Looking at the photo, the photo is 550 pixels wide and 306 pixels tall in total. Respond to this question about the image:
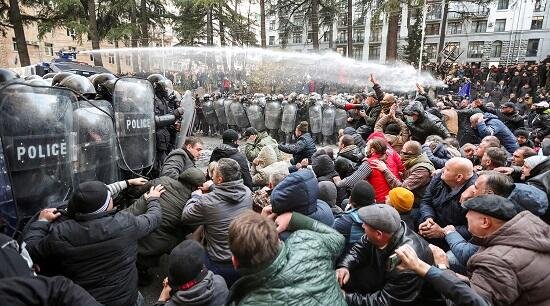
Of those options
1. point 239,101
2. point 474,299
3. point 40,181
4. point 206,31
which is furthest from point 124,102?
point 206,31

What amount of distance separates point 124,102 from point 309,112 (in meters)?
7.72

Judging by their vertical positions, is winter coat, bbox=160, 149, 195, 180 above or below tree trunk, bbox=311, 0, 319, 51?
below

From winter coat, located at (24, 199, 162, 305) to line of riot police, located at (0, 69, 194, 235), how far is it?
0.29 meters

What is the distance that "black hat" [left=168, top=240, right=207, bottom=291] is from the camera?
6.47 feet

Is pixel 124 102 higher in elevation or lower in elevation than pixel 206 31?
lower

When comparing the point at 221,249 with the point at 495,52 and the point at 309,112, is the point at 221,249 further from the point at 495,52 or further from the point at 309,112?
the point at 495,52

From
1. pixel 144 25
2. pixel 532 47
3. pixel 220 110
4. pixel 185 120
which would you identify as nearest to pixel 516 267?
pixel 185 120

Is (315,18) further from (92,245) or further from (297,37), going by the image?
(92,245)

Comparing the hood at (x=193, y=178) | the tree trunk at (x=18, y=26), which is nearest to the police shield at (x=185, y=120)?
the hood at (x=193, y=178)

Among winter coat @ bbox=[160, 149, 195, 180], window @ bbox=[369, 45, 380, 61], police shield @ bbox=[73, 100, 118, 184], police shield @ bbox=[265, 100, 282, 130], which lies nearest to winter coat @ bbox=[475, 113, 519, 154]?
winter coat @ bbox=[160, 149, 195, 180]

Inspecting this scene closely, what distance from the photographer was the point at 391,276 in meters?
2.12

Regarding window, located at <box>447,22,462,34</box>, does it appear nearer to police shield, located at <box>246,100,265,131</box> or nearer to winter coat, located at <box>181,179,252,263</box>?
police shield, located at <box>246,100,265,131</box>

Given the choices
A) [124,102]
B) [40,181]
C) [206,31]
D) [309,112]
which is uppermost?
[206,31]

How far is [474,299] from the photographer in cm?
172
